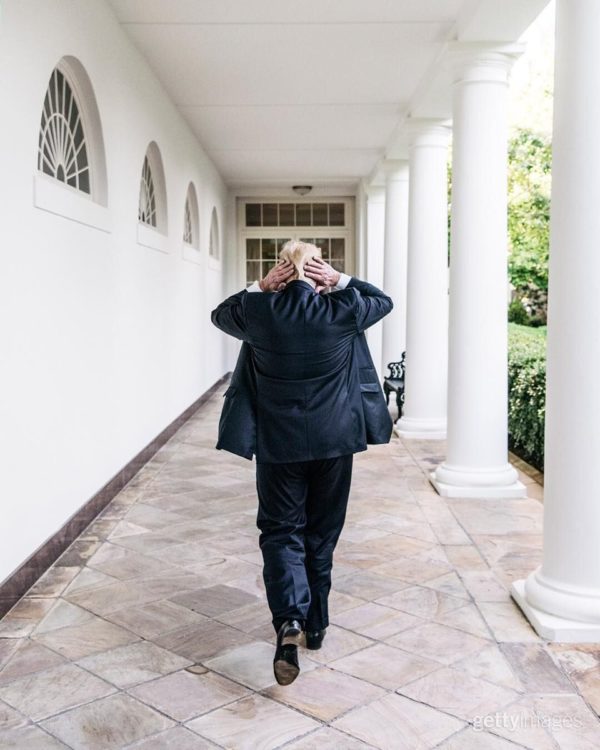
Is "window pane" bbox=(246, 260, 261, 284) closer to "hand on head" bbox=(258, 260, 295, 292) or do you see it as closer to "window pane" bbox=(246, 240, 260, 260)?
"window pane" bbox=(246, 240, 260, 260)

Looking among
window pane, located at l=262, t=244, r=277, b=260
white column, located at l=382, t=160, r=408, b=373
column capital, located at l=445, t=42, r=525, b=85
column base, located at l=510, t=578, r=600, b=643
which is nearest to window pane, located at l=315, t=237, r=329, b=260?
window pane, located at l=262, t=244, r=277, b=260

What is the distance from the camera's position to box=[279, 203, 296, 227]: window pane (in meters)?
16.4

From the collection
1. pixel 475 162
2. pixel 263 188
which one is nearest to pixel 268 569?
pixel 475 162

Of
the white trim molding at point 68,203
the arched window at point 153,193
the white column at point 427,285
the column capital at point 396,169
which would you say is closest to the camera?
the white trim molding at point 68,203

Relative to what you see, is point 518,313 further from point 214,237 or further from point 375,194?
point 214,237

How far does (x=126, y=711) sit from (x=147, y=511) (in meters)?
3.05

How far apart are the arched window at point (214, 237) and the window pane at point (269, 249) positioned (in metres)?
1.65

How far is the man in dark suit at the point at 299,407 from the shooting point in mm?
3174

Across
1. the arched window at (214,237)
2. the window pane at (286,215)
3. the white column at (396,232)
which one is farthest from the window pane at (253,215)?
the white column at (396,232)

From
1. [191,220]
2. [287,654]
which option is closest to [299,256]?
[287,654]

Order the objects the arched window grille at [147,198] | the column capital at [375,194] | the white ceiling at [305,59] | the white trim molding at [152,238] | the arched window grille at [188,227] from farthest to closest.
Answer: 1. the column capital at [375,194]
2. the arched window grille at [188,227]
3. the arched window grille at [147,198]
4. the white trim molding at [152,238]
5. the white ceiling at [305,59]

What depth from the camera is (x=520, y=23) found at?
584 centimetres

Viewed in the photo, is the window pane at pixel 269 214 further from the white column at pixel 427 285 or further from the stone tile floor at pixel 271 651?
the stone tile floor at pixel 271 651

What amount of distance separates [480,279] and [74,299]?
2.96 meters
